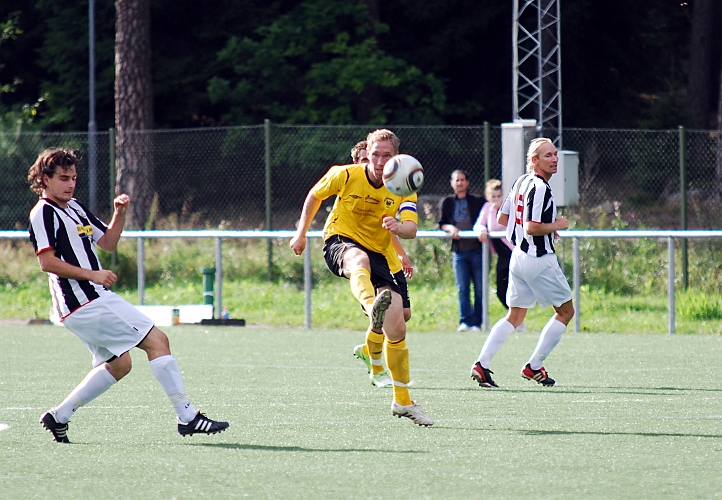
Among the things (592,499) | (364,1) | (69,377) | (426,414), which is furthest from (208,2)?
(592,499)

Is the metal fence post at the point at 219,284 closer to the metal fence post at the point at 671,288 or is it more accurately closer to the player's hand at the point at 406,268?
the metal fence post at the point at 671,288

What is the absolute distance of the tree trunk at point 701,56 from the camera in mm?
32531

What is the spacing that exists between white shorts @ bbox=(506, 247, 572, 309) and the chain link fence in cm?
785

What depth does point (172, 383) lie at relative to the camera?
6211 mm

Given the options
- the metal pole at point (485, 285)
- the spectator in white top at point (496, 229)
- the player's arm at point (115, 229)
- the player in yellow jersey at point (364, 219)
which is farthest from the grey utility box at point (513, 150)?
the player's arm at point (115, 229)

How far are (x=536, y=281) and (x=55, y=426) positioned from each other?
3.84m

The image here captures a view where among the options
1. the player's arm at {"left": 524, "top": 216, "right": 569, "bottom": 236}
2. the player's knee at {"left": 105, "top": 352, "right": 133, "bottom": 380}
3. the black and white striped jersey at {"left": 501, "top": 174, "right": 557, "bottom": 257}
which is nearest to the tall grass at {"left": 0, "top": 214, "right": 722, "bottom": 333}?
Answer: the black and white striped jersey at {"left": 501, "top": 174, "right": 557, "bottom": 257}

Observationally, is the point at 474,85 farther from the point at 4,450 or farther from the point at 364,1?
the point at 4,450

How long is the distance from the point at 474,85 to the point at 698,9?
7.27 m

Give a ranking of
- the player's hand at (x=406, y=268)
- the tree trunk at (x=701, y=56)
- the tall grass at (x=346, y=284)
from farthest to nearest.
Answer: the tree trunk at (x=701, y=56)
the tall grass at (x=346, y=284)
the player's hand at (x=406, y=268)

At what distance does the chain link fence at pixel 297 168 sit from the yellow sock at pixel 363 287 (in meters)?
9.52

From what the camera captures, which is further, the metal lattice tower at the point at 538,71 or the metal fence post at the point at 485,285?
the metal lattice tower at the point at 538,71

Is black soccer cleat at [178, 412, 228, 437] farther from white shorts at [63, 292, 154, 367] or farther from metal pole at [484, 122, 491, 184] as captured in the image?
metal pole at [484, 122, 491, 184]

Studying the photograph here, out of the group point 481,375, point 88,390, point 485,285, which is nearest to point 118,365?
point 88,390
